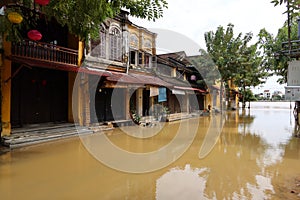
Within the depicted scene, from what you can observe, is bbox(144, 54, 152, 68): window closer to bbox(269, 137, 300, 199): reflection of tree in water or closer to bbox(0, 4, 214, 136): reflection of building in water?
bbox(0, 4, 214, 136): reflection of building in water

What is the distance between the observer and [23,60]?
7.21 m

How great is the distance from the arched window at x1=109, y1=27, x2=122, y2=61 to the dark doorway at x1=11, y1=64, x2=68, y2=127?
2950 millimetres

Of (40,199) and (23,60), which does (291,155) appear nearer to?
(40,199)

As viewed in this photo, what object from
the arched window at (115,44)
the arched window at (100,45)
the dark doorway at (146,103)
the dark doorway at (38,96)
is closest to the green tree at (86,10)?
the dark doorway at (38,96)

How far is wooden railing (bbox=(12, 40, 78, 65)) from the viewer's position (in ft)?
25.4

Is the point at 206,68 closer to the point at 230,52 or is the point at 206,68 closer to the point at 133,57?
the point at 230,52

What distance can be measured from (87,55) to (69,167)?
6.58 metres

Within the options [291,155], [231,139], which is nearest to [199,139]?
[231,139]

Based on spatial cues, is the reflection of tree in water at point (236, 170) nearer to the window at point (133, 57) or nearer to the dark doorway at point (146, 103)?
the dark doorway at point (146, 103)

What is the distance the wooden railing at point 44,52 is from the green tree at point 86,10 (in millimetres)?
3127

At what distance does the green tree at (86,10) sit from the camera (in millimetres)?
4215

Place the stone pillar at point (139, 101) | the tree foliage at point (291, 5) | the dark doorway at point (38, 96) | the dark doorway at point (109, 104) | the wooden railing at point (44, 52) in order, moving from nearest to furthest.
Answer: the tree foliage at point (291, 5) < the wooden railing at point (44, 52) < the dark doorway at point (38, 96) < the dark doorway at point (109, 104) < the stone pillar at point (139, 101)

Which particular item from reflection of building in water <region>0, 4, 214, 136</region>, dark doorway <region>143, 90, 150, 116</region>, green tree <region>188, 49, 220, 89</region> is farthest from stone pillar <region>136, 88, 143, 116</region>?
green tree <region>188, 49, 220, 89</region>

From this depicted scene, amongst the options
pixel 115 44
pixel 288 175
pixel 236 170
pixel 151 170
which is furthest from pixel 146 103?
pixel 288 175
